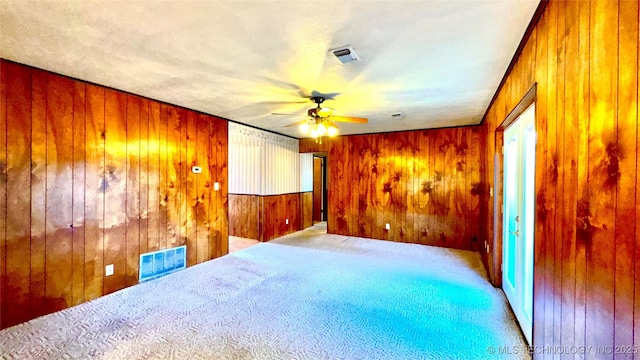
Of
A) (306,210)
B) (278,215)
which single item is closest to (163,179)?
(278,215)

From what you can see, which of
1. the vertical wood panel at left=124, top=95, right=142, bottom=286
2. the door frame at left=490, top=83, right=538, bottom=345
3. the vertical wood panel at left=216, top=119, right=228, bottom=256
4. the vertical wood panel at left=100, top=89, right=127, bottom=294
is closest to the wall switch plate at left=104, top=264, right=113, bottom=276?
the vertical wood panel at left=100, top=89, right=127, bottom=294

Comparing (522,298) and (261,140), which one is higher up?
(261,140)

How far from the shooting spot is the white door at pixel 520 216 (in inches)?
87.0

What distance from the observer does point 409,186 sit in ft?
18.5

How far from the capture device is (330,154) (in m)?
6.47

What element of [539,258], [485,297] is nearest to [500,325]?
[485,297]

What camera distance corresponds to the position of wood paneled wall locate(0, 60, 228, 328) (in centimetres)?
247

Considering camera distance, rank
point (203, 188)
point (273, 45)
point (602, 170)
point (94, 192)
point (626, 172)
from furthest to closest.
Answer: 1. point (203, 188)
2. point (94, 192)
3. point (273, 45)
4. point (602, 170)
5. point (626, 172)

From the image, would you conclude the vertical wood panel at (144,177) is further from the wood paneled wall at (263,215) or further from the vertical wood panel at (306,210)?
the vertical wood panel at (306,210)

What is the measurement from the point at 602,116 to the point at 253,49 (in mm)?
2094

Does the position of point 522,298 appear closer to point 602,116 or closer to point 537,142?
point 537,142

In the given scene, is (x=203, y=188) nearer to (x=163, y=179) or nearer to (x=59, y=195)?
(x=163, y=179)

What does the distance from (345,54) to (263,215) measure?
A: 4.31 meters

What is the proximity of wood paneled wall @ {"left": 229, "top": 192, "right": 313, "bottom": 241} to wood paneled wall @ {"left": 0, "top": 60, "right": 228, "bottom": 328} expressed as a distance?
71.4 inches
